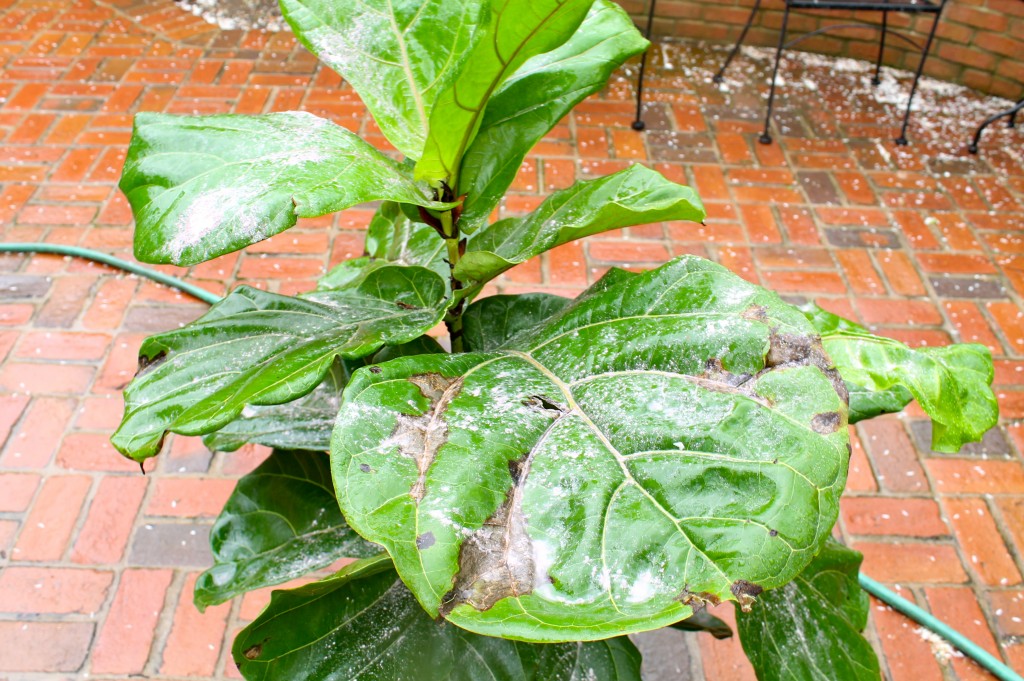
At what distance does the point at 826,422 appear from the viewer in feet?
2.01

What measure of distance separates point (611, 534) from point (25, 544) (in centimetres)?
196

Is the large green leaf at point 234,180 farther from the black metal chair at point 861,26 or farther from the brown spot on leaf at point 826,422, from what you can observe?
the black metal chair at point 861,26

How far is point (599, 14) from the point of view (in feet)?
2.81

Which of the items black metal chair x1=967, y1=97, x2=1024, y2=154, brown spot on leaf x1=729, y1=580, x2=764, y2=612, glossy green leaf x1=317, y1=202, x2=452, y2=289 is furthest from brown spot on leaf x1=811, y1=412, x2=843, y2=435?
black metal chair x1=967, y1=97, x2=1024, y2=154

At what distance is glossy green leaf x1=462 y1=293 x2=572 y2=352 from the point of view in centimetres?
98

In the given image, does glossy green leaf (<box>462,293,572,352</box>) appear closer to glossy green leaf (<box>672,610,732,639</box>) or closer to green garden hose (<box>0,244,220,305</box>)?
glossy green leaf (<box>672,610,732,639</box>)

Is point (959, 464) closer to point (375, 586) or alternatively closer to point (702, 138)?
point (702, 138)

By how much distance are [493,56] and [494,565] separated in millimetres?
384

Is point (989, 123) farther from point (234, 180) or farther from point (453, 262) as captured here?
point (234, 180)

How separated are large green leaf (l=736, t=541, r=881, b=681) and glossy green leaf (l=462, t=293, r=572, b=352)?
0.43m

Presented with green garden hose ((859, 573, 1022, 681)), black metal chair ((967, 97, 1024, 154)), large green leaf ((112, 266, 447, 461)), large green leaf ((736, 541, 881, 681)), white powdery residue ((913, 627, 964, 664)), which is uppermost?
large green leaf ((112, 266, 447, 461))

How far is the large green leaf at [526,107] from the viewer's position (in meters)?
0.80

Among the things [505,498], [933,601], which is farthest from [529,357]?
[933,601]

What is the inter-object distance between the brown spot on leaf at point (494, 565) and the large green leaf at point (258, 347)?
21 cm
